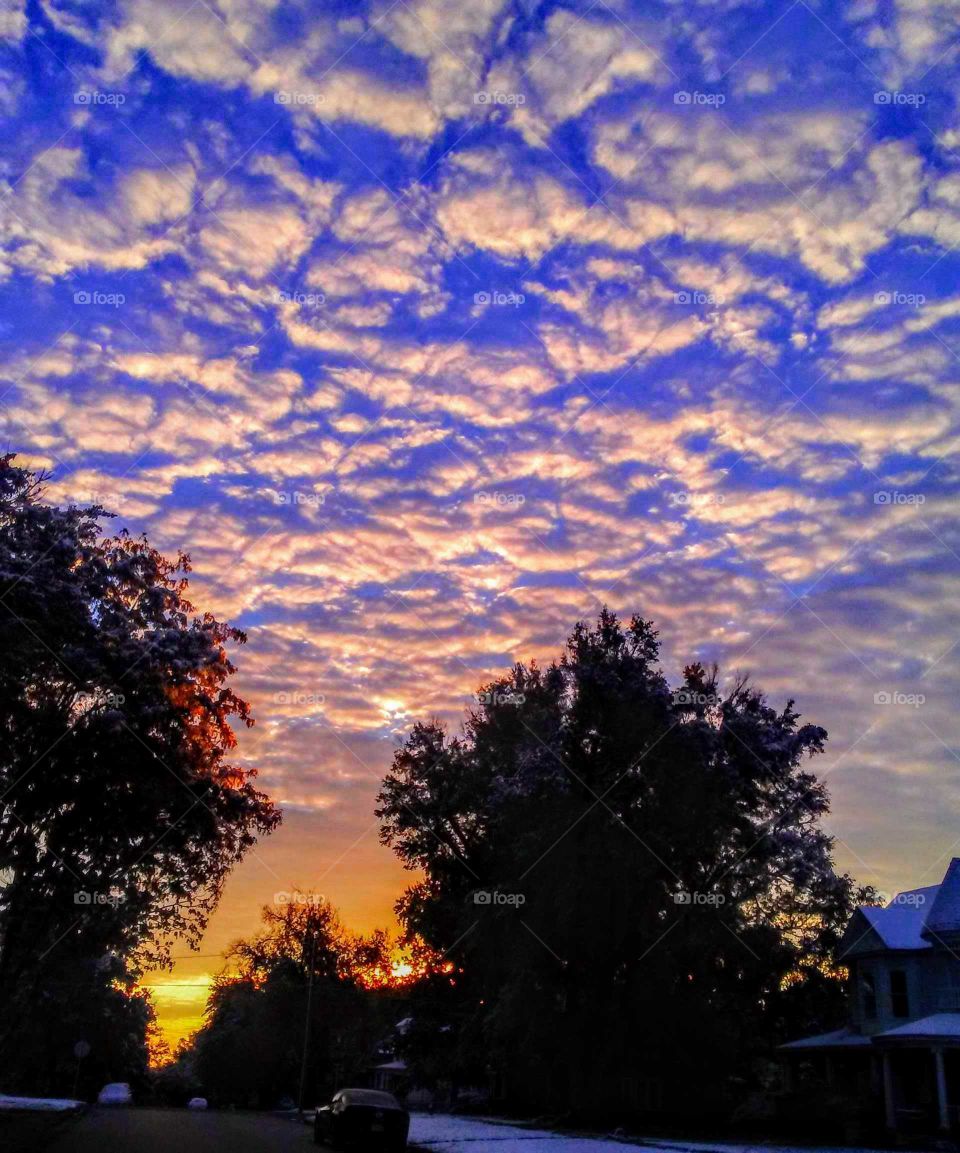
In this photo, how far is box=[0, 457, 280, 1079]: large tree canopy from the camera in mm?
19188

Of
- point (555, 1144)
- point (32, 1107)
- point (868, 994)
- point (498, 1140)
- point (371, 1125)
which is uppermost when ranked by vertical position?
point (868, 994)

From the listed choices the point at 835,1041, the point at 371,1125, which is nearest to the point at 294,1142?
the point at 371,1125

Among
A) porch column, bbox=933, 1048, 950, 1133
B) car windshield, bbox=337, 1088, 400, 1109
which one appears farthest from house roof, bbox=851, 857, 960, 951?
car windshield, bbox=337, 1088, 400, 1109

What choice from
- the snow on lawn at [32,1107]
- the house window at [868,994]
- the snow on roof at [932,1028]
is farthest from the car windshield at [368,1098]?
the house window at [868,994]

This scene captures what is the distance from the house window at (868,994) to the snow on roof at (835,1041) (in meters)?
0.85

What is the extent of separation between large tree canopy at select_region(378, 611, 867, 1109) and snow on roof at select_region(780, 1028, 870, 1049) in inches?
86.7

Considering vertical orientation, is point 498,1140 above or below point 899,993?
below

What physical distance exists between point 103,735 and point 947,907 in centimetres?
2922

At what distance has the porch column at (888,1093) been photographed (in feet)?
110

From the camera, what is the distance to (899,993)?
36.8 m

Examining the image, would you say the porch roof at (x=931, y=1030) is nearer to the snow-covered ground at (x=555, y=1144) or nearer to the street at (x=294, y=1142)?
the snow-covered ground at (x=555, y=1144)

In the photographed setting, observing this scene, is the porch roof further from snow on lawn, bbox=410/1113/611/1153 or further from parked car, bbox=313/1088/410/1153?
parked car, bbox=313/1088/410/1153

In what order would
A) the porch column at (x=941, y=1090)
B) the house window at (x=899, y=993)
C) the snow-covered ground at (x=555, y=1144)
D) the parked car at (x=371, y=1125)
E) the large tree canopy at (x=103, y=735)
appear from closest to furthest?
the large tree canopy at (x=103, y=735), the snow-covered ground at (x=555, y=1144), the parked car at (x=371, y=1125), the porch column at (x=941, y=1090), the house window at (x=899, y=993)

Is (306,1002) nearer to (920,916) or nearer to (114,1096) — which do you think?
(114,1096)
